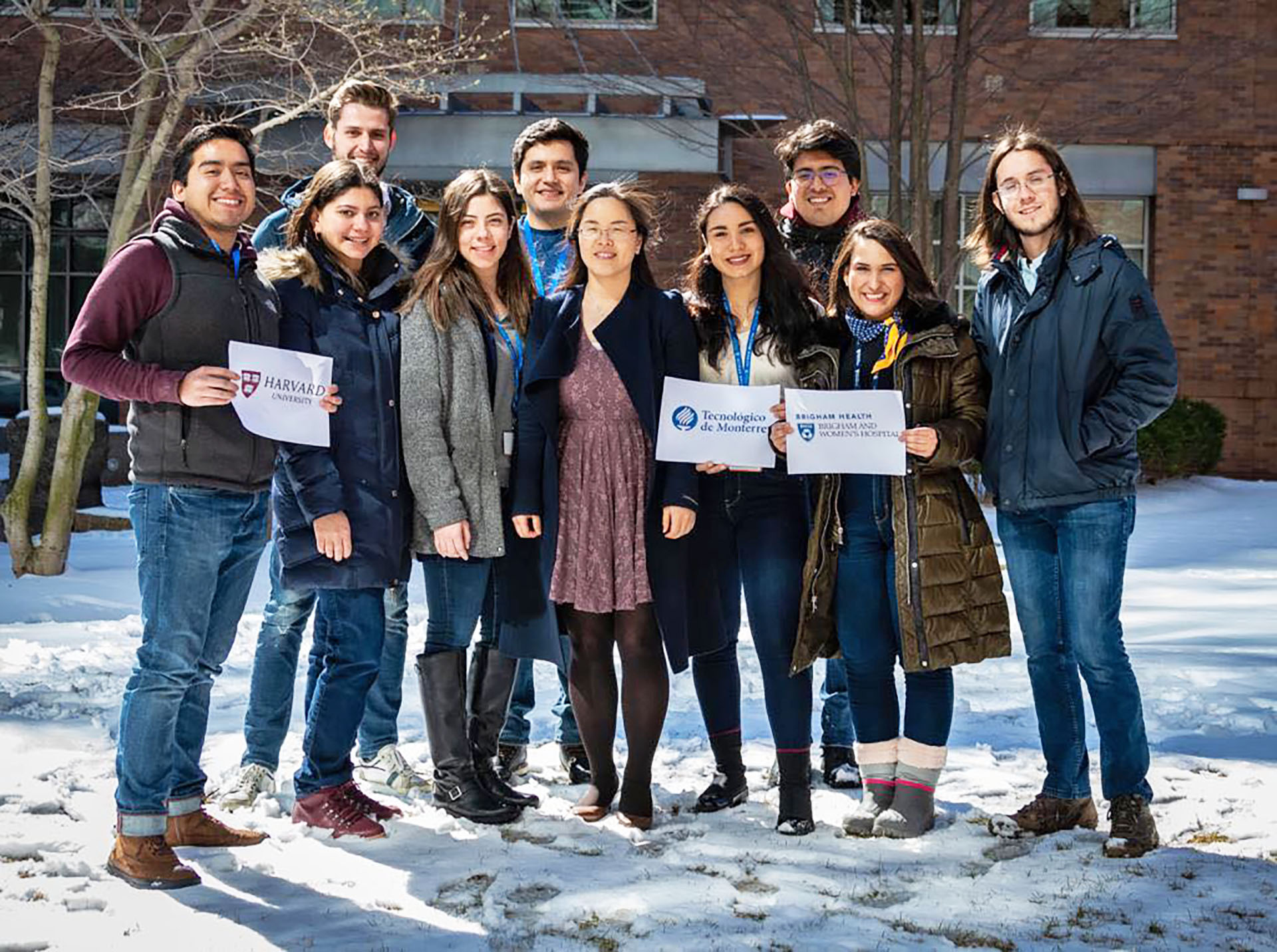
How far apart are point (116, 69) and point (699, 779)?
15.5 m

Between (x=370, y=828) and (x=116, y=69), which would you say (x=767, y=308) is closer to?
(x=370, y=828)

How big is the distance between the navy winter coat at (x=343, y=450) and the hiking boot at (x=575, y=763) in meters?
1.16

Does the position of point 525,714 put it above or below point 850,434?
below

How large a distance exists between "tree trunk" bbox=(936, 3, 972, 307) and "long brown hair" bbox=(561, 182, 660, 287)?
289 inches

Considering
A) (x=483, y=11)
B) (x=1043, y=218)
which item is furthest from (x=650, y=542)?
(x=483, y=11)

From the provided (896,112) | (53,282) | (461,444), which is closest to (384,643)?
(461,444)

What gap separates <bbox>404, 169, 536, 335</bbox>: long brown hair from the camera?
4996 mm

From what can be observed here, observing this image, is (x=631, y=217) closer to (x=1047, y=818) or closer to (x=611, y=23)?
(x=1047, y=818)

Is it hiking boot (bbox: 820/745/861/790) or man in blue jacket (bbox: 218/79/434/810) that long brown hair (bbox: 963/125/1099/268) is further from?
man in blue jacket (bbox: 218/79/434/810)

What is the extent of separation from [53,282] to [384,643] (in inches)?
642

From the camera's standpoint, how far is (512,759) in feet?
18.2

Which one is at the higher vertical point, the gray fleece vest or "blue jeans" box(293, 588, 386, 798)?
the gray fleece vest

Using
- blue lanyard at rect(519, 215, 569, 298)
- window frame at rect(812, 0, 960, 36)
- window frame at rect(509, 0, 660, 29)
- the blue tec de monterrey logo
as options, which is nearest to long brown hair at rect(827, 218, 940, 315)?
the blue tec de monterrey logo

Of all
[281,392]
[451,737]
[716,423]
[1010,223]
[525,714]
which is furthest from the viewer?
[525,714]
